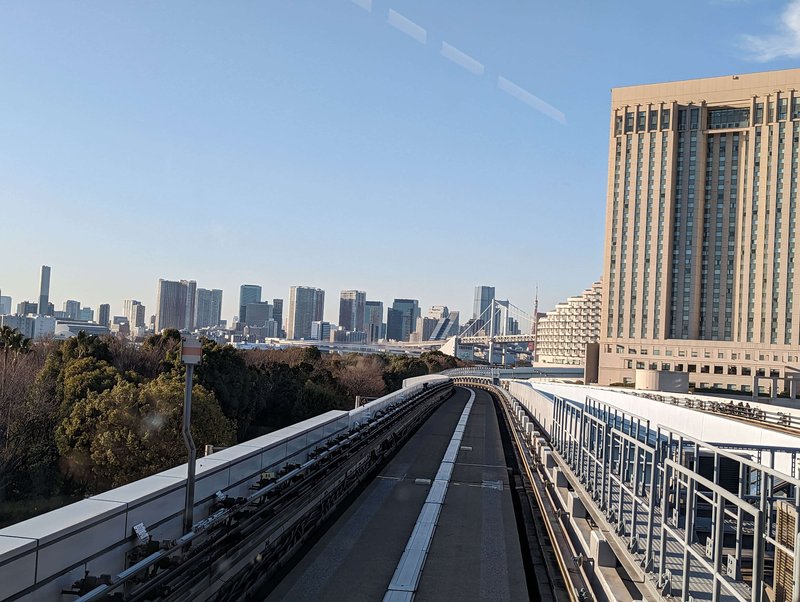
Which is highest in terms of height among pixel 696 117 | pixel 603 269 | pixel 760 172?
pixel 696 117

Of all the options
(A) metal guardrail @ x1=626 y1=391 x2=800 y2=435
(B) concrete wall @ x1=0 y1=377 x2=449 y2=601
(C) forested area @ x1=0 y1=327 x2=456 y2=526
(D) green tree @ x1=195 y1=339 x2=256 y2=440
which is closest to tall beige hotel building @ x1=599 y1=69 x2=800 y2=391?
(A) metal guardrail @ x1=626 y1=391 x2=800 y2=435

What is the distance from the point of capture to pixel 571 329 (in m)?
181

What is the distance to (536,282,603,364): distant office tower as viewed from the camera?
177 m

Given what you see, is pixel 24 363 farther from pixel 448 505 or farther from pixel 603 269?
pixel 603 269

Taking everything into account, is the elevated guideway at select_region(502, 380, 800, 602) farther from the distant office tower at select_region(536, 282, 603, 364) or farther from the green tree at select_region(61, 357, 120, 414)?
the distant office tower at select_region(536, 282, 603, 364)

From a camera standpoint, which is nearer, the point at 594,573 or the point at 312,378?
the point at 594,573

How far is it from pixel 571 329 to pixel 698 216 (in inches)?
3239

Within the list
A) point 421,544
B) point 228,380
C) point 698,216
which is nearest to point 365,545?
point 421,544

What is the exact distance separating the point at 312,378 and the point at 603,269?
65.1 metres

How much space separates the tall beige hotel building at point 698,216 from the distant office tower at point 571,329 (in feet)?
238

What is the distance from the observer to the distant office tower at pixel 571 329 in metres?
177

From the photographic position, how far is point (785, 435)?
19.5 meters

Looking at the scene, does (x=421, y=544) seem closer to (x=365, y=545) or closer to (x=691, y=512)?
(x=365, y=545)

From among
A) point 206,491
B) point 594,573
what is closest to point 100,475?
point 206,491
